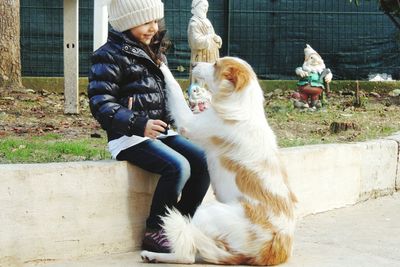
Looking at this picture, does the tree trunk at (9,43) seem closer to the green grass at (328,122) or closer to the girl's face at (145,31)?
the green grass at (328,122)

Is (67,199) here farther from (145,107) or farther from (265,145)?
(265,145)

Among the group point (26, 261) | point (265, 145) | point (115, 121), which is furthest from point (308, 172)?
point (26, 261)

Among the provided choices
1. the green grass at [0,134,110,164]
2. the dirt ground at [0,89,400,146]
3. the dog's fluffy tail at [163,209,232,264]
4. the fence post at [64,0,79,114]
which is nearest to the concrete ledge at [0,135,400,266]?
the dog's fluffy tail at [163,209,232,264]

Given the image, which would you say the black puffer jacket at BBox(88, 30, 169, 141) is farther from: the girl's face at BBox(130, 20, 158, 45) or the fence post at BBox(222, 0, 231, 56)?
the fence post at BBox(222, 0, 231, 56)

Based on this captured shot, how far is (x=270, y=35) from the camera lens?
50.6 ft

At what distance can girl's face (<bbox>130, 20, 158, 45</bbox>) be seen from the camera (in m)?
5.16

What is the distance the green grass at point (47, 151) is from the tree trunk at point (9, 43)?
14.8 ft

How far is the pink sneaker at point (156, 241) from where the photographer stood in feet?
16.0

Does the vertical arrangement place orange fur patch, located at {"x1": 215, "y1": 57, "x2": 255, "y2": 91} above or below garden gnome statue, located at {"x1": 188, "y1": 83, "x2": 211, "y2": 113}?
above

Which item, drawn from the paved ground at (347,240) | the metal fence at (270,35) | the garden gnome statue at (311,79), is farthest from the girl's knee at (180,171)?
the metal fence at (270,35)

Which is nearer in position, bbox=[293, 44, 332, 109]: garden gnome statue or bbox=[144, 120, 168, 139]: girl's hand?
bbox=[144, 120, 168, 139]: girl's hand

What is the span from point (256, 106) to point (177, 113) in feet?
1.71

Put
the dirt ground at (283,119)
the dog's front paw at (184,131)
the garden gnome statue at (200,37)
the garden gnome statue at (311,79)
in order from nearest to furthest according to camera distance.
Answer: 1. the dog's front paw at (184,131)
2. the dirt ground at (283,119)
3. the garden gnome statue at (200,37)
4. the garden gnome statue at (311,79)

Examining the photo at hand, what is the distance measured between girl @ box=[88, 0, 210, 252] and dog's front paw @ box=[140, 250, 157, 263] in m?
0.11
